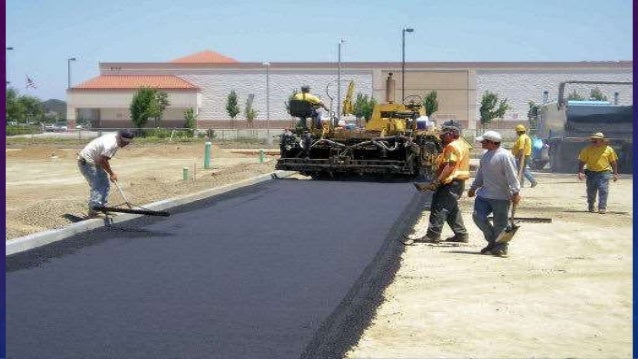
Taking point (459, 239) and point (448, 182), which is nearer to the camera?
point (448, 182)

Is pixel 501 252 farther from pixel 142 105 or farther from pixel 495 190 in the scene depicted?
pixel 142 105

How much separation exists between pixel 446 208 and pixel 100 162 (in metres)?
4.40

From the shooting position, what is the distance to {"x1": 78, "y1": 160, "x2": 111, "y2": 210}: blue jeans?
11734 millimetres

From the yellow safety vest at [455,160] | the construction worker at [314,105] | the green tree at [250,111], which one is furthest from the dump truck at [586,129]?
the green tree at [250,111]

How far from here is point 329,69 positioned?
69062 millimetres

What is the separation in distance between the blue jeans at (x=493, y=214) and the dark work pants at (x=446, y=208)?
0.65 meters

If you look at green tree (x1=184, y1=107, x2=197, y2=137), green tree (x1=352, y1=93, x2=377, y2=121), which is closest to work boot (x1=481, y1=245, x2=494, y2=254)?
green tree (x1=352, y1=93, x2=377, y2=121)

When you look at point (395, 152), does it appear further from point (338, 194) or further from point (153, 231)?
point (153, 231)

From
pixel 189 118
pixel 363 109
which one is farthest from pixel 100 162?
pixel 189 118

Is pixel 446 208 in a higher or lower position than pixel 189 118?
lower

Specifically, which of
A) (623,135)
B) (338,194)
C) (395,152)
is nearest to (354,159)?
(395,152)

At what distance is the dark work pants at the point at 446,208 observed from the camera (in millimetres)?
10430

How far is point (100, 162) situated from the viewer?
11.5 meters

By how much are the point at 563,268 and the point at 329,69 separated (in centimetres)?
6089
